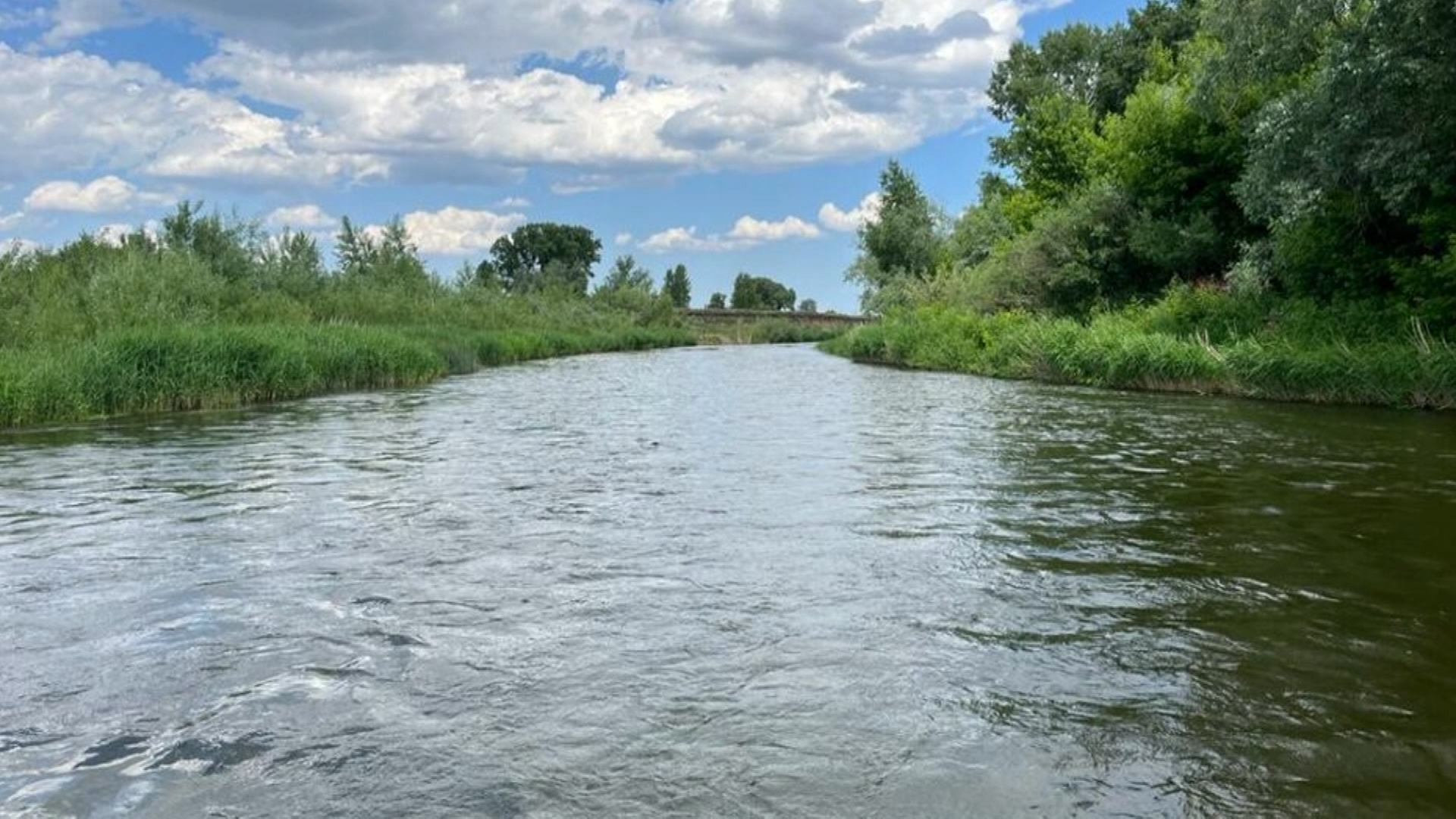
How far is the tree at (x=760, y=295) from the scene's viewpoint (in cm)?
14706

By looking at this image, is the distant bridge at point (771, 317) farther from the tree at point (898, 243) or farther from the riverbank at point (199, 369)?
the riverbank at point (199, 369)

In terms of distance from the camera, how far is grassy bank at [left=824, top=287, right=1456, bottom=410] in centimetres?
1941

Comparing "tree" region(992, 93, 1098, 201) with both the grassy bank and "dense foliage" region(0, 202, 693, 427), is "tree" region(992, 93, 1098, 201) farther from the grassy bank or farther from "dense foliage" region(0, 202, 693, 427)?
"dense foliage" region(0, 202, 693, 427)

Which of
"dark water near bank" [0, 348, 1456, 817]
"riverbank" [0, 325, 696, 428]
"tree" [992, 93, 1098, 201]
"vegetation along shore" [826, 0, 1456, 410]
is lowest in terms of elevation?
"dark water near bank" [0, 348, 1456, 817]

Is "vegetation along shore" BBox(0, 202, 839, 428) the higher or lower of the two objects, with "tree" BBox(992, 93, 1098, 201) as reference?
lower

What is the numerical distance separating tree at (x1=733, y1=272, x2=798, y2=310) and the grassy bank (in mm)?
110821

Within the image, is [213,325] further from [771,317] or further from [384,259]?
[771,317]

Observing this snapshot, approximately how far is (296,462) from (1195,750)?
11.8 metres

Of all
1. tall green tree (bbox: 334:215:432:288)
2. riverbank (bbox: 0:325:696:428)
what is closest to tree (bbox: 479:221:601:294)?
tall green tree (bbox: 334:215:432:288)

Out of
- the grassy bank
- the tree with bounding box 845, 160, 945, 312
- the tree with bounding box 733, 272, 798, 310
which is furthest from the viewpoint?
the tree with bounding box 733, 272, 798, 310

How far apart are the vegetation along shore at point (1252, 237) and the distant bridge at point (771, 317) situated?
61.0 m

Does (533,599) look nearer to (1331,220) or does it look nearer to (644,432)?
(644,432)

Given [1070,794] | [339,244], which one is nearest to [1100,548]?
[1070,794]

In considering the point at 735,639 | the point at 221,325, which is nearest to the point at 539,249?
the point at 221,325
